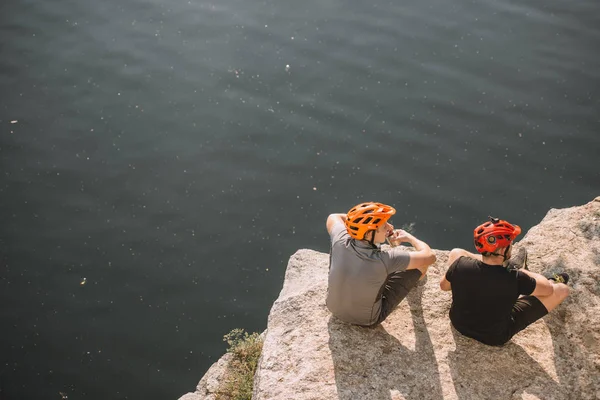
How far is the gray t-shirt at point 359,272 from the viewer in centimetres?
640

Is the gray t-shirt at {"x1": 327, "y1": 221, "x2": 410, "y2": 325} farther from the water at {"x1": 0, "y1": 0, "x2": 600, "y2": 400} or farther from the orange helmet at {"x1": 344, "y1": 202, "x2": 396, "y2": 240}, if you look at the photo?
the water at {"x1": 0, "y1": 0, "x2": 600, "y2": 400}

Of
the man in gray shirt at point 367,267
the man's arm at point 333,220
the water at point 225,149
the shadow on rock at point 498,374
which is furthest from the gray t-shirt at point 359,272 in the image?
the water at point 225,149

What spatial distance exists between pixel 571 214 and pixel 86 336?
8.15 m

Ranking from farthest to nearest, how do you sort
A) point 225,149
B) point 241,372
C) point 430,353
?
point 225,149 → point 241,372 → point 430,353

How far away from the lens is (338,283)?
6562mm

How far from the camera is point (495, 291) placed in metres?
6.18

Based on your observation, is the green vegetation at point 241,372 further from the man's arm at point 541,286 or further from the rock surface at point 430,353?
the man's arm at point 541,286

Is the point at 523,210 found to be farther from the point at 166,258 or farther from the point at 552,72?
the point at 166,258

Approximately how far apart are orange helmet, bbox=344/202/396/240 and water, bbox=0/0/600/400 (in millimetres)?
5222

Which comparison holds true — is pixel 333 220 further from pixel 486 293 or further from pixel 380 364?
pixel 486 293

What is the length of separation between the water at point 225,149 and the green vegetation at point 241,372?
5.89 feet

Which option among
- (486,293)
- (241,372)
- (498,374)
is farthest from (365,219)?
(241,372)

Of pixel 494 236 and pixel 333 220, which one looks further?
pixel 333 220

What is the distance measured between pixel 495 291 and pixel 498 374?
0.99 metres
